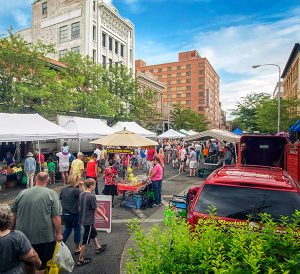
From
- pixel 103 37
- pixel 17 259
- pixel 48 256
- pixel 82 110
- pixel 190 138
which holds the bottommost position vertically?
pixel 48 256

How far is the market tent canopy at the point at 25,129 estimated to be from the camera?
11.7m

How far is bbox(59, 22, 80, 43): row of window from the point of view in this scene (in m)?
38.9

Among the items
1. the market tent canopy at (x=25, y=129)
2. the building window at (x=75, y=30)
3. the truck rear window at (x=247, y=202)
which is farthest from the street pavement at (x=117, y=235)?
the building window at (x=75, y=30)

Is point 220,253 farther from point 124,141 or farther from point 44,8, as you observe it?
point 44,8

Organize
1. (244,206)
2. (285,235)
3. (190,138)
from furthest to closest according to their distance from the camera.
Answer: (190,138)
(244,206)
(285,235)

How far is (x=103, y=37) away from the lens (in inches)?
1670

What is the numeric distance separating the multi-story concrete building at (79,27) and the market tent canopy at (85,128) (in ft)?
72.1

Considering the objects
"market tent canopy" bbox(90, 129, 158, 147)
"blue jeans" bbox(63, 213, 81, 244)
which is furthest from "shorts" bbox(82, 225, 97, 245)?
"market tent canopy" bbox(90, 129, 158, 147)

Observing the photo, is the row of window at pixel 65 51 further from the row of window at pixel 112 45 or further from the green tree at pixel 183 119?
the green tree at pixel 183 119

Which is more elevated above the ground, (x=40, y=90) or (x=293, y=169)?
(x=40, y=90)

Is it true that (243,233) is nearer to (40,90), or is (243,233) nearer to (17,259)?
(17,259)

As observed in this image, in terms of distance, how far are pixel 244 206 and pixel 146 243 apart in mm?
2128

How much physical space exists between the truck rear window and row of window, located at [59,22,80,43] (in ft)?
131

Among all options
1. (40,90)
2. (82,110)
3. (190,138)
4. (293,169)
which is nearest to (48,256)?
(293,169)
